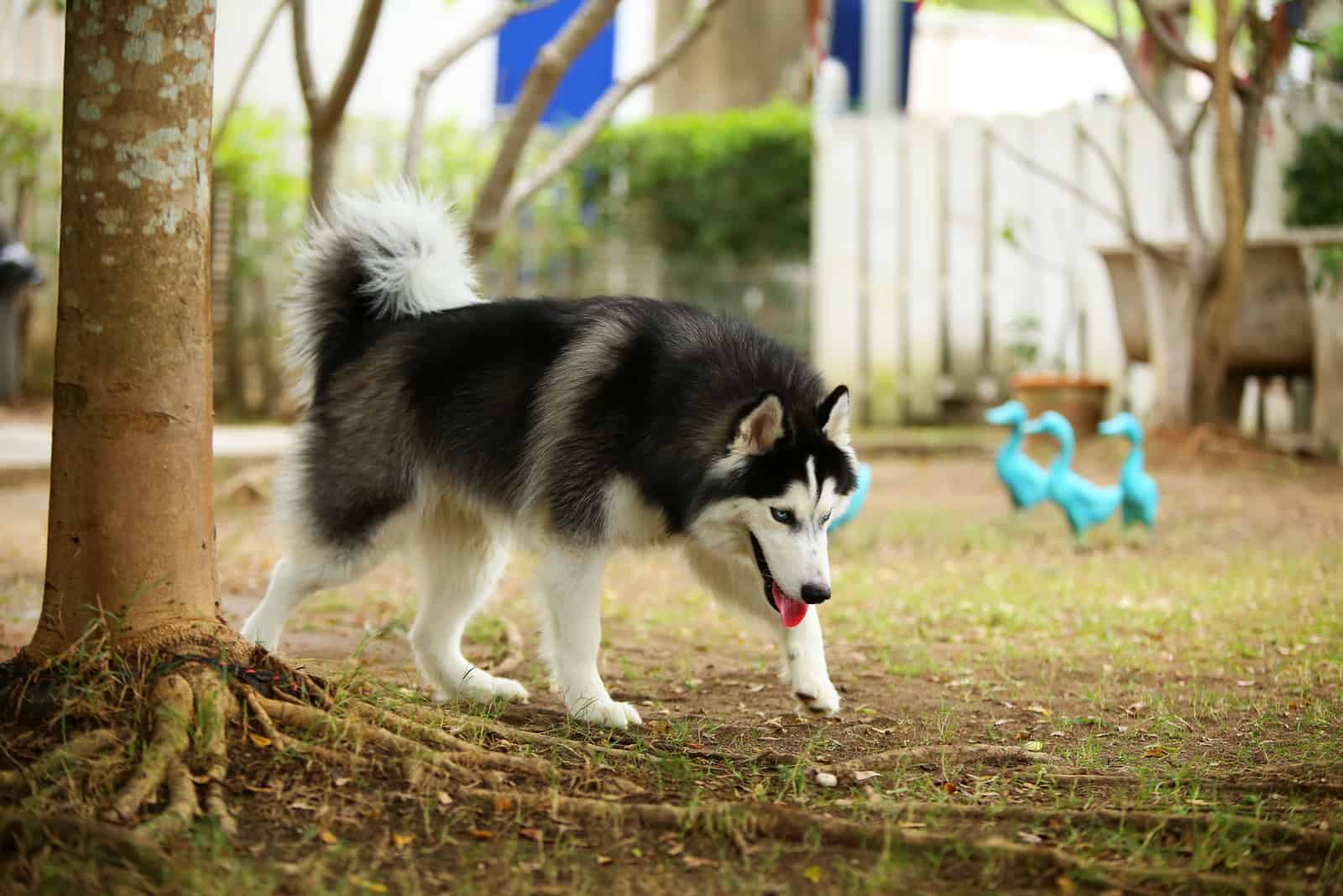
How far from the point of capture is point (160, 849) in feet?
8.65

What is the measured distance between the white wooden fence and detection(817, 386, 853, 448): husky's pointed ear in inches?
410

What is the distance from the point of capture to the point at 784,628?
163 inches

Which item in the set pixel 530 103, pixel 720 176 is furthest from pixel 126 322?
pixel 720 176

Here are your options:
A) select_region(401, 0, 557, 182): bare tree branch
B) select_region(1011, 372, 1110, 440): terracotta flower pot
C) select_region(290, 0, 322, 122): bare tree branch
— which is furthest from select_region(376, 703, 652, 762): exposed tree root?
select_region(1011, 372, 1110, 440): terracotta flower pot

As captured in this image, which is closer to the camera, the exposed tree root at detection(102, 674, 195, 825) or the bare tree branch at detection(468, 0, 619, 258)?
the exposed tree root at detection(102, 674, 195, 825)

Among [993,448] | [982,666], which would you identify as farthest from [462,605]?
[993,448]

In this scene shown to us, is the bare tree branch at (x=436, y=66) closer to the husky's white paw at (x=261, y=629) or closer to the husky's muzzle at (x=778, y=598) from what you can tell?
the husky's white paw at (x=261, y=629)

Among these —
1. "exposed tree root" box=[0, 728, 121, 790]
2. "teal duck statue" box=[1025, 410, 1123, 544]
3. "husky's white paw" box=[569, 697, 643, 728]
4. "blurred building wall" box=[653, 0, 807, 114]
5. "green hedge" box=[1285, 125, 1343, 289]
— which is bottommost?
"husky's white paw" box=[569, 697, 643, 728]

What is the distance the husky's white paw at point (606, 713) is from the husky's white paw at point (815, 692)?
0.49 m

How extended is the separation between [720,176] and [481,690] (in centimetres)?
1213

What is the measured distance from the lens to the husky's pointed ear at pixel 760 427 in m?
3.59

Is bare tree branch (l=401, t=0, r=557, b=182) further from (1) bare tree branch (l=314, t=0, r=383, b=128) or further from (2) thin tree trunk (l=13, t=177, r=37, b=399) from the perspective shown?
(2) thin tree trunk (l=13, t=177, r=37, b=399)

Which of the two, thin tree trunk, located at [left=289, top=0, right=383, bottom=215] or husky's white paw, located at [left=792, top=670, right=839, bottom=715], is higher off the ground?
thin tree trunk, located at [left=289, top=0, right=383, bottom=215]

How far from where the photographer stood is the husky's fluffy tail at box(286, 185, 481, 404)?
439 cm
